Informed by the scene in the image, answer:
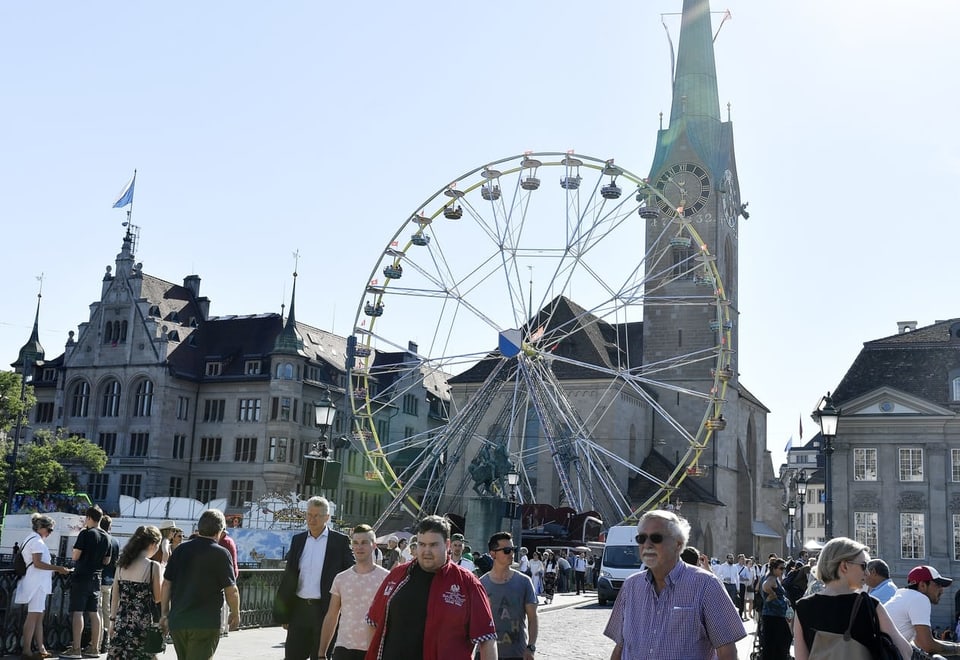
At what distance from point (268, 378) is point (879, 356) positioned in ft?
115

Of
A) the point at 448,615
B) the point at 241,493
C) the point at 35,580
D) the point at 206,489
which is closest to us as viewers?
the point at 448,615

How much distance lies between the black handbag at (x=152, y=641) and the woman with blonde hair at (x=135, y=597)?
27 millimetres

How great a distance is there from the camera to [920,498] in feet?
166

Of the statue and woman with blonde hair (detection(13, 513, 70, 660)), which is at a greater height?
the statue

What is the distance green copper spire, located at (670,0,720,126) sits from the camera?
6938cm

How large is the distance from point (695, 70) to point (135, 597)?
2543 inches

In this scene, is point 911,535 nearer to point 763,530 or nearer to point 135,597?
point 763,530

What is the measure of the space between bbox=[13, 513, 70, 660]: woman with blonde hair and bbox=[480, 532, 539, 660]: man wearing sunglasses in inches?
247

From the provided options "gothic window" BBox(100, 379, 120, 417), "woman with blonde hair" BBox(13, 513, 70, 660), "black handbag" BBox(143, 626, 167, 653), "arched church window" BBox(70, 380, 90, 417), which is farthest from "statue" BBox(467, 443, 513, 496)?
"arched church window" BBox(70, 380, 90, 417)

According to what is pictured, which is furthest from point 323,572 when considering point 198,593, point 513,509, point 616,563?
point 616,563

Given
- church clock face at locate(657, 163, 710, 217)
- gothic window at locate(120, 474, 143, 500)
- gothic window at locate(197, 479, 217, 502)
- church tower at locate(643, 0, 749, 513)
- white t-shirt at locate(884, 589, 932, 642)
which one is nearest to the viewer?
white t-shirt at locate(884, 589, 932, 642)

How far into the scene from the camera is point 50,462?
5803cm

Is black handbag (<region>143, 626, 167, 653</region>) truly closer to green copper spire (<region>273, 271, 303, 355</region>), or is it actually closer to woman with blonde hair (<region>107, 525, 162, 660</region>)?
woman with blonde hair (<region>107, 525, 162, 660</region>)

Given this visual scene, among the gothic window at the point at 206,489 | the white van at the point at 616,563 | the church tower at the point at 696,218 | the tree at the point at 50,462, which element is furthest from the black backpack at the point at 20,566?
the gothic window at the point at 206,489
